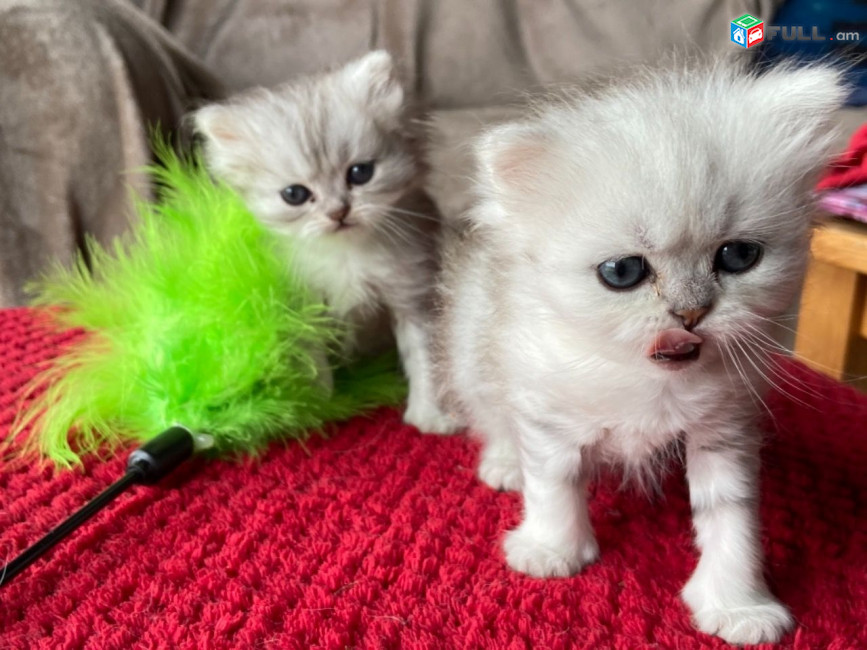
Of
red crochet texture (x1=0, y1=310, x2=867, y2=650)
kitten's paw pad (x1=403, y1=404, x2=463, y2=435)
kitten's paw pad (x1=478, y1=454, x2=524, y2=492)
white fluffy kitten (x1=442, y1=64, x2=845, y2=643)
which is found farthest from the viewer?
kitten's paw pad (x1=403, y1=404, x2=463, y2=435)

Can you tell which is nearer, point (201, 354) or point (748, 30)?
point (201, 354)

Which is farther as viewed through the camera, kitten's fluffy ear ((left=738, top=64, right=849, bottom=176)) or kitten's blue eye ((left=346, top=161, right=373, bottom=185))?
kitten's blue eye ((left=346, top=161, right=373, bottom=185))

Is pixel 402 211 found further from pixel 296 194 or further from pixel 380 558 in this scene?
pixel 380 558

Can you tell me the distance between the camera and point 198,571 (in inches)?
32.4

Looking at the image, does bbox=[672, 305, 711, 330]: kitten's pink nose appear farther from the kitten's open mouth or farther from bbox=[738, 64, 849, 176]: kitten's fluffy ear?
bbox=[738, 64, 849, 176]: kitten's fluffy ear

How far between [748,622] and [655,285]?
0.34 meters

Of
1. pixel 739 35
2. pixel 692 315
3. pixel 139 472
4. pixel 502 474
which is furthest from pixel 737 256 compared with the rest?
pixel 739 35

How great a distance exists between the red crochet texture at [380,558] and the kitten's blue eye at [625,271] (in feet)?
1.12

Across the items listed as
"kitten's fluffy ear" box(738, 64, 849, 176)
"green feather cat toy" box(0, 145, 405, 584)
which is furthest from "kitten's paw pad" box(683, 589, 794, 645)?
"green feather cat toy" box(0, 145, 405, 584)

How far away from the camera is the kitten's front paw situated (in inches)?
27.6

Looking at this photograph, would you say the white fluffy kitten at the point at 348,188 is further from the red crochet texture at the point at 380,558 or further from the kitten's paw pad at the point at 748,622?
the kitten's paw pad at the point at 748,622

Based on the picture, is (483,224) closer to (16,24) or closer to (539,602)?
(539,602)

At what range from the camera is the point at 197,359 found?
1.07m

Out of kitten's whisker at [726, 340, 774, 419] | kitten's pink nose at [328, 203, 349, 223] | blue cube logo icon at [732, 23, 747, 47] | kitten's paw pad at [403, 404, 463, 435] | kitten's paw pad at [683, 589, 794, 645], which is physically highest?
blue cube logo icon at [732, 23, 747, 47]
